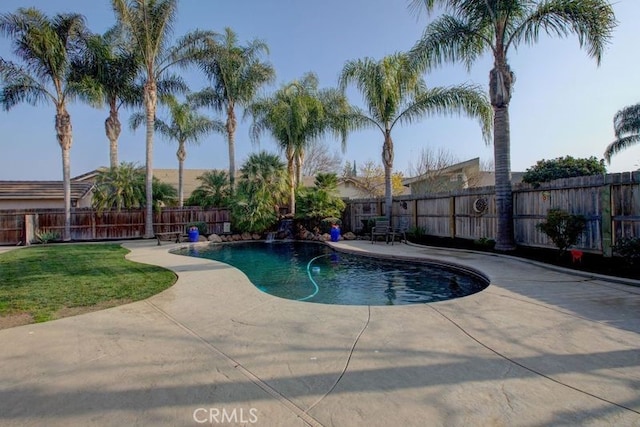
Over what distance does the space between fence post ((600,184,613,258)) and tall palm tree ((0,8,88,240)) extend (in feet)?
64.0

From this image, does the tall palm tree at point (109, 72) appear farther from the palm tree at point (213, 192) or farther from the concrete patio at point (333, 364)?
the concrete patio at point (333, 364)

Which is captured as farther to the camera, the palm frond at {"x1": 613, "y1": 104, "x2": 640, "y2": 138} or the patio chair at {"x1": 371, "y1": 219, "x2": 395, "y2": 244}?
the palm frond at {"x1": 613, "y1": 104, "x2": 640, "y2": 138}

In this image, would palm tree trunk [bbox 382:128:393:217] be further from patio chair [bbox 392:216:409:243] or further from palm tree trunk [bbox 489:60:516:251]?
palm tree trunk [bbox 489:60:516:251]

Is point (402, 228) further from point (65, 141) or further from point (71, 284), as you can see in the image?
point (65, 141)

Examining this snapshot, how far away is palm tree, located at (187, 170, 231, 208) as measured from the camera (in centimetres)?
1967

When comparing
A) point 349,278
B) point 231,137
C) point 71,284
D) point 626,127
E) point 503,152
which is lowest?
point 349,278

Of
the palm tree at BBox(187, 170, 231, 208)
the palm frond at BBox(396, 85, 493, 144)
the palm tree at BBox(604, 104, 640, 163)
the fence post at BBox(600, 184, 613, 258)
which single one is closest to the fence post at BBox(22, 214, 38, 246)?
the palm tree at BBox(187, 170, 231, 208)

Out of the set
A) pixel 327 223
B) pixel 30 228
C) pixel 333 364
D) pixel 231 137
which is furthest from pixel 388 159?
pixel 30 228

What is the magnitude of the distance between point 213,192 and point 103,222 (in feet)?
18.2

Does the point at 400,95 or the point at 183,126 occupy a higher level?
the point at 183,126

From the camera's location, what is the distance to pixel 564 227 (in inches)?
302

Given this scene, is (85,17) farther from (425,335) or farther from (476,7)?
(425,335)

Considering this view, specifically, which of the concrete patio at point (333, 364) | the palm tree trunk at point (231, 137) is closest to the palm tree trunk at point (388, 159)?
the palm tree trunk at point (231, 137)

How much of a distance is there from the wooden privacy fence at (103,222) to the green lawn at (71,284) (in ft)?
24.5
